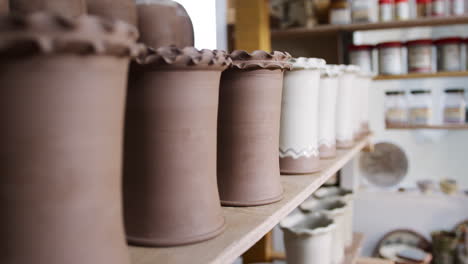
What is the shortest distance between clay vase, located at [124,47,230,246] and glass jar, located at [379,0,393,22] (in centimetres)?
223

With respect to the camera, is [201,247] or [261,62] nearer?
[201,247]

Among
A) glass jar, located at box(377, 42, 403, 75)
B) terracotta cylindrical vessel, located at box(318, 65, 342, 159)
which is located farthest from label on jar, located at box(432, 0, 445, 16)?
terracotta cylindrical vessel, located at box(318, 65, 342, 159)

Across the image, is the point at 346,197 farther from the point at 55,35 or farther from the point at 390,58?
the point at 55,35

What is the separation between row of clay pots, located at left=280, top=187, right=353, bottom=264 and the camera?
1.22 m

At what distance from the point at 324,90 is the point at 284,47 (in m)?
1.69

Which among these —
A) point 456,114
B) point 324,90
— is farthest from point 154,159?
point 456,114

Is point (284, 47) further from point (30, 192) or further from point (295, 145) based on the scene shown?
point (30, 192)

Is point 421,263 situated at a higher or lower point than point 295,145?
lower

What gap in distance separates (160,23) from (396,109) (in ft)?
7.76

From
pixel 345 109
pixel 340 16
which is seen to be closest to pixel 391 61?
pixel 340 16

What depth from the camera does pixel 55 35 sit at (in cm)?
34

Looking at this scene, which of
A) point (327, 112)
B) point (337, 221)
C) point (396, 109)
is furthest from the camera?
point (396, 109)

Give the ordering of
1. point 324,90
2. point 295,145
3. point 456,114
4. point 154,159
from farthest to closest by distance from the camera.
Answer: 1. point 456,114
2. point 324,90
3. point 295,145
4. point 154,159

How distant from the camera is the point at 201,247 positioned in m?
0.55
